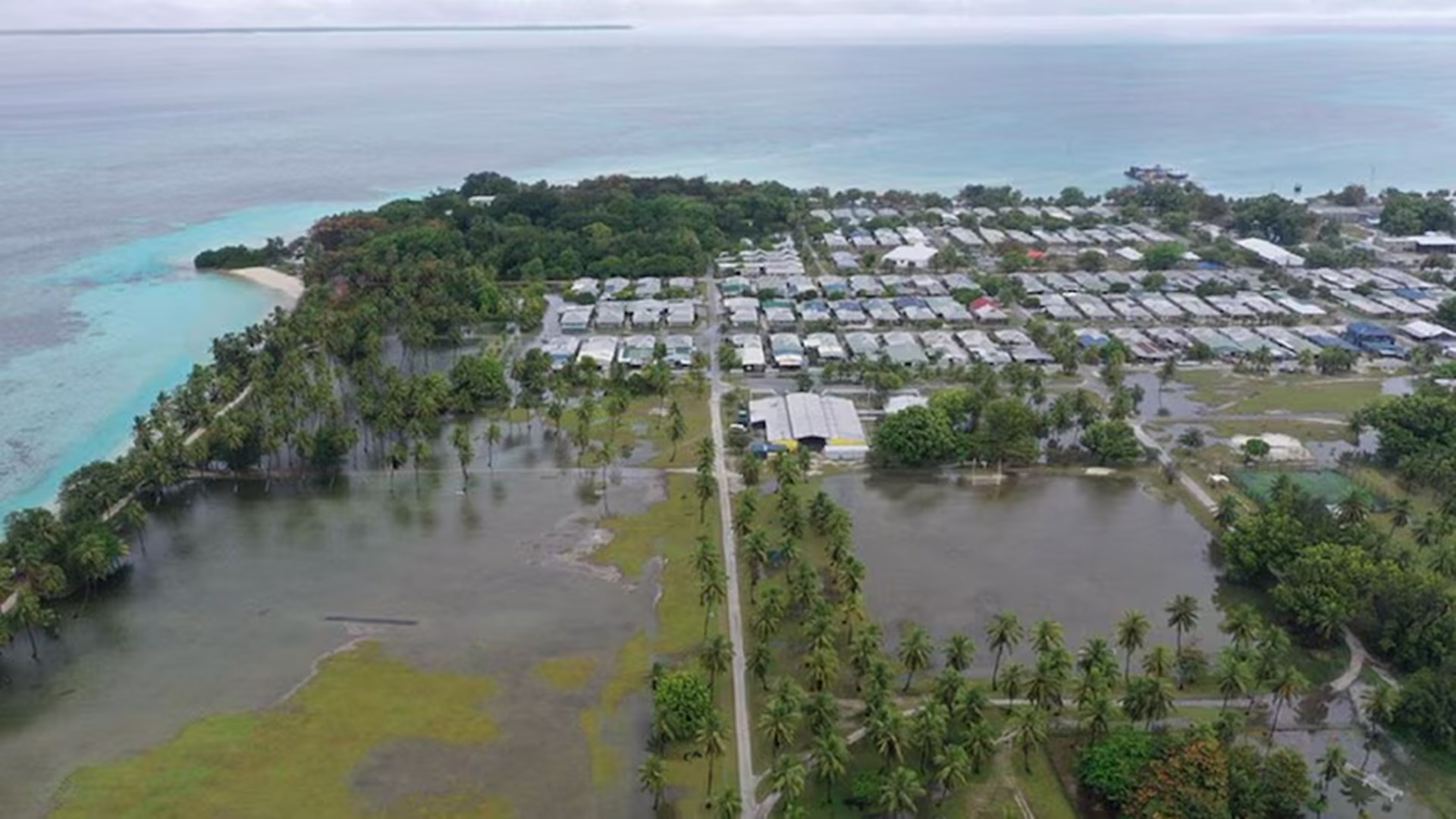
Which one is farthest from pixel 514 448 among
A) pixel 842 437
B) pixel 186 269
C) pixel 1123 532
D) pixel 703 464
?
pixel 186 269

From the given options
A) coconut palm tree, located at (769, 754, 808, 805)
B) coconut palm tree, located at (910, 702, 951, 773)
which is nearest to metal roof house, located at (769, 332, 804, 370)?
coconut palm tree, located at (910, 702, 951, 773)

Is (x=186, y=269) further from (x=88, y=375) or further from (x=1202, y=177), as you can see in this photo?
(x=1202, y=177)

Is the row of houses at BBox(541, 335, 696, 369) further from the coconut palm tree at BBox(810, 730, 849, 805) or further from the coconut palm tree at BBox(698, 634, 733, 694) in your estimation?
the coconut palm tree at BBox(810, 730, 849, 805)

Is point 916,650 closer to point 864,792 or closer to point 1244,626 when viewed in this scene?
point 864,792

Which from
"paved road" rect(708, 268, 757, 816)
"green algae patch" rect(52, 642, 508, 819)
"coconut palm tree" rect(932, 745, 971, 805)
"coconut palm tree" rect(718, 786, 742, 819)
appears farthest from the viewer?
"paved road" rect(708, 268, 757, 816)

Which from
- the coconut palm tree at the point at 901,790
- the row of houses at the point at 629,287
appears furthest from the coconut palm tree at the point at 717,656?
the row of houses at the point at 629,287

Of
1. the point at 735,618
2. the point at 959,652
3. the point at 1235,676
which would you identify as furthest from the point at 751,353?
the point at 1235,676
